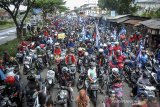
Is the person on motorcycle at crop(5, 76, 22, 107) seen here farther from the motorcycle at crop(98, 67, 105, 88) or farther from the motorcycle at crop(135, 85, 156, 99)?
the motorcycle at crop(135, 85, 156, 99)

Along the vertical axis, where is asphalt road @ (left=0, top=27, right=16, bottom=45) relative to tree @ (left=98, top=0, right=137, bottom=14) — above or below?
below

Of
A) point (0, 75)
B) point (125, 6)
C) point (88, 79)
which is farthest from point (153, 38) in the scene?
point (125, 6)

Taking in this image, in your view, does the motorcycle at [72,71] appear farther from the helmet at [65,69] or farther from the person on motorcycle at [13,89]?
the person on motorcycle at [13,89]

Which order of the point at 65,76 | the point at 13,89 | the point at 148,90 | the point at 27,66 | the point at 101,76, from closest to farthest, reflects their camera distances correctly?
1. the point at 148,90
2. the point at 13,89
3. the point at 65,76
4. the point at 101,76
5. the point at 27,66

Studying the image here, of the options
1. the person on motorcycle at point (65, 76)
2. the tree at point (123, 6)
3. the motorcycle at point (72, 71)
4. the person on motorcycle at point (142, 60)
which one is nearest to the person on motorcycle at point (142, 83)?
the person on motorcycle at point (65, 76)

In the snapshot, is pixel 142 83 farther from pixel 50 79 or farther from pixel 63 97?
pixel 50 79

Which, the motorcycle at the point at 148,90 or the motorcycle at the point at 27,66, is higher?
the motorcycle at the point at 148,90

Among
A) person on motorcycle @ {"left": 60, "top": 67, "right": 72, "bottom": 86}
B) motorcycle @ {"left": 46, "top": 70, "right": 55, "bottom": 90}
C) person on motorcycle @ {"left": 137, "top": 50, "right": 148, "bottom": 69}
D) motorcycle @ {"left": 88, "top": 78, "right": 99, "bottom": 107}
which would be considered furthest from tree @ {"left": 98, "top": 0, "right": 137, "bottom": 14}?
motorcycle @ {"left": 88, "top": 78, "right": 99, "bottom": 107}

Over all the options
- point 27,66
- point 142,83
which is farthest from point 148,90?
point 27,66

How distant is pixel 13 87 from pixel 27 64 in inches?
261

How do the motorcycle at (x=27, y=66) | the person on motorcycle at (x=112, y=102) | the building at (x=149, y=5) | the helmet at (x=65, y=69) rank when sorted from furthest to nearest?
1. the building at (x=149, y=5)
2. the motorcycle at (x=27, y=66)
3. the helmet at (x=65, y=69)
4. the person on motorcycle at (x=112, y=102)

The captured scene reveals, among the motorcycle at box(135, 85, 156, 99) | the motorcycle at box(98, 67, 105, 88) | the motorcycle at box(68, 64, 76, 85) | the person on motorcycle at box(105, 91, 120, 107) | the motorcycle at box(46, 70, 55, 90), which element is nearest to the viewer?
the person on motorcycle at box(105, 91, 120, 107)

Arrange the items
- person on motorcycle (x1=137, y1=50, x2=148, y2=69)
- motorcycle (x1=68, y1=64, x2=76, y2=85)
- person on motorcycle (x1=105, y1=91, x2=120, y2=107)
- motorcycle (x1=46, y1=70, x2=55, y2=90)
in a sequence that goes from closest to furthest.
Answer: person on motorcycle (x1=105, y1=91, x2=120, y2=107) → motorcycle (x1=46, y1=70, x2=55, y2=90) → motorcycle (x1=68, y1=64, x2=76, y2=85) → person on motorcycle (x1=137, y1=50, x2=148, y2=69)

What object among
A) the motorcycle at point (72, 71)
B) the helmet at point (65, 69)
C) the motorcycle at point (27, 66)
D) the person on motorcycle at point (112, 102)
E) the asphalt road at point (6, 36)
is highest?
the person on motorcycle at point (112, 102)
